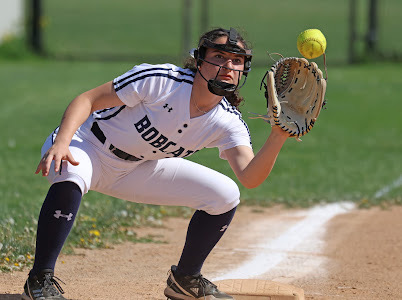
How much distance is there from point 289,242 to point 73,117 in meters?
2.63

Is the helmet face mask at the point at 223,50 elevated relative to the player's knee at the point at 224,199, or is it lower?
elevated

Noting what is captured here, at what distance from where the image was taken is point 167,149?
14.1 feet

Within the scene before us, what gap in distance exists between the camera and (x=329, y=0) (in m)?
27.9

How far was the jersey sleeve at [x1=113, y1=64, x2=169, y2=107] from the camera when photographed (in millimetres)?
4133

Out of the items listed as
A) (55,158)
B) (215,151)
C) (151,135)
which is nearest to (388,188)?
(215,151)

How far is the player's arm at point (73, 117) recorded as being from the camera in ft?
12.5

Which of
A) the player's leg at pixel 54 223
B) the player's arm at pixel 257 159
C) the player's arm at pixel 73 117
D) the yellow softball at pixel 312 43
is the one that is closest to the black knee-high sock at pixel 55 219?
the player's leg at pixel 54 223

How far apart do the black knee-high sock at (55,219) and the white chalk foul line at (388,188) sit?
455 cm

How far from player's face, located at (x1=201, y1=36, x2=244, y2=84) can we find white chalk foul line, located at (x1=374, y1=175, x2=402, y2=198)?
4.03 metres

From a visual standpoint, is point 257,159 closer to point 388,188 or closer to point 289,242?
point 289,242

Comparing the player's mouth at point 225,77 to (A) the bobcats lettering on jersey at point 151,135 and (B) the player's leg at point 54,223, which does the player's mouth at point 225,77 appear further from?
(B) the player's leg at point 54,223

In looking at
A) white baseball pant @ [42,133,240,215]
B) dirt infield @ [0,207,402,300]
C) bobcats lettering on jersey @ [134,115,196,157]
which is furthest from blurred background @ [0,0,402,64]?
bobcats lettering on jersey @ [134,115,196,157]

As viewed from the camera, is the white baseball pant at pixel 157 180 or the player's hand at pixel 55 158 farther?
the white baseball pant at pixel 157 180

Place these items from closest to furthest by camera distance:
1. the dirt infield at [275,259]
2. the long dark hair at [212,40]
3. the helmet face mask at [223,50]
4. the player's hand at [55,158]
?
the player's hand at [55,158] → the helmet face mask at [223,50] → the long dark hair at [212,40] → the dirt infield at [275,259]
